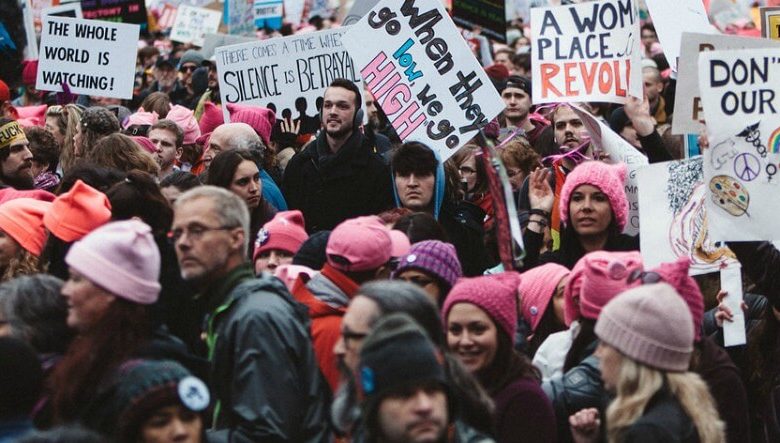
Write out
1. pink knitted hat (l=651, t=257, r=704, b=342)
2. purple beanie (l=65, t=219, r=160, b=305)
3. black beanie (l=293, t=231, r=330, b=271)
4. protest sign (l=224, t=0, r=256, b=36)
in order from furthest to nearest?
protest sign (l=224, t=0, r=256, b=36) < black beanie (l=293, t=231, r=330, b=271) < pink knitted hat (l=651, t=257, r=704, b=342) < purple beanie (l=65, t=219, r=160, b=305)

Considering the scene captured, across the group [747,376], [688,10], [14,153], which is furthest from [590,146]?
[14,153]

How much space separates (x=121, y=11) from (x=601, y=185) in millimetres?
10934

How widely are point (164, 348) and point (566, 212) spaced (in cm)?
352

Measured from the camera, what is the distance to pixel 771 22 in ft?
29.3

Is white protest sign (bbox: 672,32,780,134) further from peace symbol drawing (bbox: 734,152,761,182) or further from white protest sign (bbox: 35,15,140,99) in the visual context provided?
white protest sign (bbox: 35,15,140,99)

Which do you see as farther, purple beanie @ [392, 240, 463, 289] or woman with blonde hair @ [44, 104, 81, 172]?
woman with blonde hair @ [44, 104, 81, 172]

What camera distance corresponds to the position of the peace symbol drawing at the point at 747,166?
704cm

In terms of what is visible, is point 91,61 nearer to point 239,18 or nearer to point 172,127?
point 172,127

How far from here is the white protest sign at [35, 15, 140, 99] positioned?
13.2 m

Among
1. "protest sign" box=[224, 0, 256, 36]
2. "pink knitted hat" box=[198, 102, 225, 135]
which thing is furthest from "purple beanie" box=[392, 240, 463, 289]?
"protest sign" box=[224, 0, 256, 36]

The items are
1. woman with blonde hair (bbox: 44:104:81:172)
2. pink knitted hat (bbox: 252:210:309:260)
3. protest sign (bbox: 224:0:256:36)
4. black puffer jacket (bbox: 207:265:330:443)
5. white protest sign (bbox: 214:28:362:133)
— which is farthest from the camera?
protest sign (bbox: 224:0:256:36)

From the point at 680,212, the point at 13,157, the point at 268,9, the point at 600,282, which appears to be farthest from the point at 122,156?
the point at 268,9

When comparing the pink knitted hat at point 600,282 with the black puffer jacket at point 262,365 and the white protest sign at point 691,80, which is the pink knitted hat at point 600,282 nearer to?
the black puffer jacket at point 262,365

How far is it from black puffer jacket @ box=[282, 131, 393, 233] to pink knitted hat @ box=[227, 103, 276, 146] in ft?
4.12
